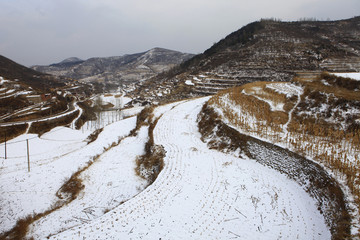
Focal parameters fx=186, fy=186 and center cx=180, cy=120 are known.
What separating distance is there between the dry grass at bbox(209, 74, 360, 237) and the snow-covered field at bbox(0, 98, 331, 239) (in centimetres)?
173

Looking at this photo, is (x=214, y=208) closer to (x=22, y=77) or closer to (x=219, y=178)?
(x=219, y=178)

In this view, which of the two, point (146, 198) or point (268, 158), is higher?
point (268, 158)

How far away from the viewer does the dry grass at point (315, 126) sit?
7.66 metres

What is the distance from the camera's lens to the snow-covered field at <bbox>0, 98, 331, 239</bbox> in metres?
6.22

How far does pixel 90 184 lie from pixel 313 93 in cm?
1763

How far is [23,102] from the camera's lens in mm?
48344

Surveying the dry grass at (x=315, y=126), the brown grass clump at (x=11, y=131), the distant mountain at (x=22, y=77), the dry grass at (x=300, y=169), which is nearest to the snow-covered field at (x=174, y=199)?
the dry grass at (x=300, y=169)

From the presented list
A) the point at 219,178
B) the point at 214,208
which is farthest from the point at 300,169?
the point at 214,208

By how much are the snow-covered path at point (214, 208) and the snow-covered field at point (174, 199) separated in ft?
0.11

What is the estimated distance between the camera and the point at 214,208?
23.6 feet

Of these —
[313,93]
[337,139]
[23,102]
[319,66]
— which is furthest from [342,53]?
[23,102]

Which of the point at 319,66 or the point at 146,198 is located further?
the point at 319,66

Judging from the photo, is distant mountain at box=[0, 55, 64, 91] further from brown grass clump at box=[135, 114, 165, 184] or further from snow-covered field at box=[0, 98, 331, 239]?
brown grass clump at box=[135, 114, 165, 184]

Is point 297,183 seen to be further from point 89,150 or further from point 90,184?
point 89,150
